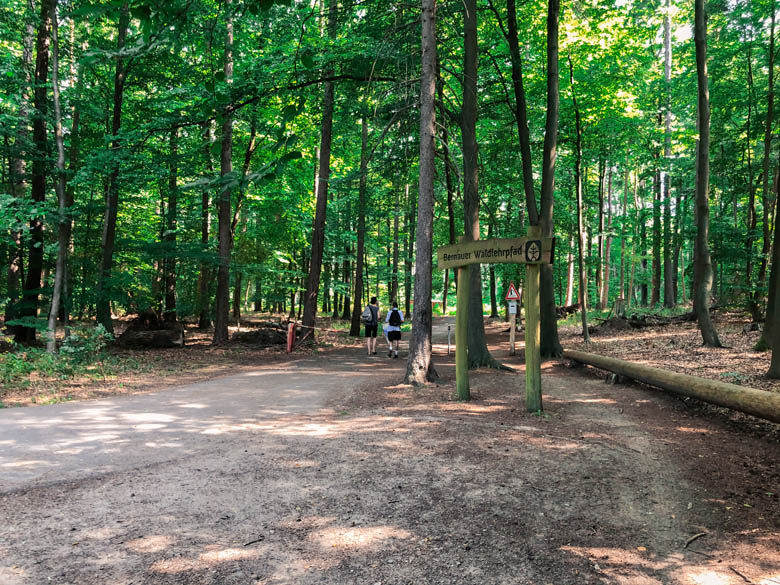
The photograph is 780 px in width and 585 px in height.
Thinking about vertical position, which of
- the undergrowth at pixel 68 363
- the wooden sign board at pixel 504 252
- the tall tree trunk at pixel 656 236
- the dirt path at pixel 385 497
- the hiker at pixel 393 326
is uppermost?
the tall tree trunk at pixel 656 236

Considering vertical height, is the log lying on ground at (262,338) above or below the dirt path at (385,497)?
above

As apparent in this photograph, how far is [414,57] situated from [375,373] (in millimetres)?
7442

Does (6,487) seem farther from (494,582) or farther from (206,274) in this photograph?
(206,274)

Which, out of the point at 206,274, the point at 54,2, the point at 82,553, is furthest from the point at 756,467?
the point at 206,274

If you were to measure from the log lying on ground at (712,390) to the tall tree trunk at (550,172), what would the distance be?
3.87 metres

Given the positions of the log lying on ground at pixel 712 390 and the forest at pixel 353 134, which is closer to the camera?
the log lying on ground at pixel 712 390

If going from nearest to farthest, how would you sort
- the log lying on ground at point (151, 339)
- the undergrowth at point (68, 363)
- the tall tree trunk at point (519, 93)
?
the undergrowth at point (68, 363)
the tall tree trunk at point (519, 93)
the log lying on ground at point (151, 339)

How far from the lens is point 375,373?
11.5 metres

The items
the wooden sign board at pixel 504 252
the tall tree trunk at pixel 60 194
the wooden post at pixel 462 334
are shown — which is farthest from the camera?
the tall tree trunk at pixel 60 194

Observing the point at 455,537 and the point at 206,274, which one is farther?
the point at 206,274

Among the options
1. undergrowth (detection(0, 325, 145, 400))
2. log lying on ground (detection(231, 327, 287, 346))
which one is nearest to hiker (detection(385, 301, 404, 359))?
log lying on ground (detection(231, 327, 287, 346))

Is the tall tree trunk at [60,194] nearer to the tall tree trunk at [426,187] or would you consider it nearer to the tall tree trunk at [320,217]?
the tall tree trunk at [320,217]

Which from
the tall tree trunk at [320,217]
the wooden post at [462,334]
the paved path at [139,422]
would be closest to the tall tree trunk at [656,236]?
the tall tree trunk at [320,217]

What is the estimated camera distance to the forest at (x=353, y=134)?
10.3 meters
